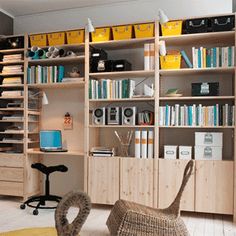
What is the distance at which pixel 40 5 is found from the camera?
4555mm

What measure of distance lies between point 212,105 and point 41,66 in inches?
98.7

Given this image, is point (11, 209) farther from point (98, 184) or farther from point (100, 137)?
point (100, 137)

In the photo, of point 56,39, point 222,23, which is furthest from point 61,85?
point 222,23

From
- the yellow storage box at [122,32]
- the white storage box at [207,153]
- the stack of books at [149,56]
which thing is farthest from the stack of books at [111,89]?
the white storage box at [207,153]

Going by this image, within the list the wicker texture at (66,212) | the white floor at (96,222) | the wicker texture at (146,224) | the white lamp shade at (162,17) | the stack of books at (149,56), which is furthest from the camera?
the stack of books at (149,56)

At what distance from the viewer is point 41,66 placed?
14.5ft

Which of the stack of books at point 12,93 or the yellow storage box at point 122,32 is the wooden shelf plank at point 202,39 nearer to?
the yellow storage box at point 122,32

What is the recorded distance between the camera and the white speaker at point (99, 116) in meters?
4.03

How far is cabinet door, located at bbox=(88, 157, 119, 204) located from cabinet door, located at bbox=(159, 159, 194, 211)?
594mm

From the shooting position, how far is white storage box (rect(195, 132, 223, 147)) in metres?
3.59

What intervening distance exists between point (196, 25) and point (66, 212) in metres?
3.00

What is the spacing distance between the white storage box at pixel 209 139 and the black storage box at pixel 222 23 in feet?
4.16

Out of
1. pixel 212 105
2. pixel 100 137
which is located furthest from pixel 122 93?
pixel 212 105

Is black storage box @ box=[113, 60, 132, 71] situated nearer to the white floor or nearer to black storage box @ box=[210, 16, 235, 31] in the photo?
black storage box @ box=[210, 16, 235, 31]
